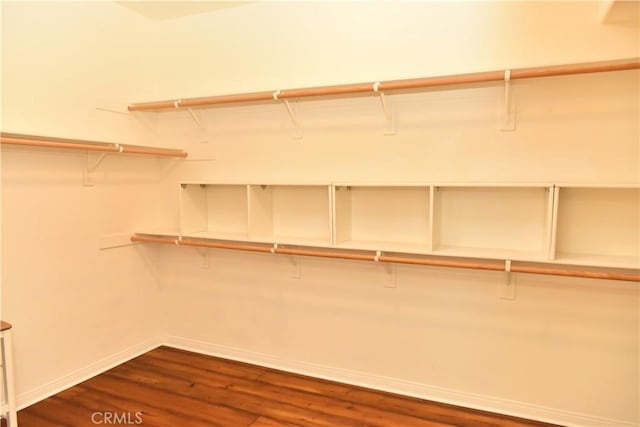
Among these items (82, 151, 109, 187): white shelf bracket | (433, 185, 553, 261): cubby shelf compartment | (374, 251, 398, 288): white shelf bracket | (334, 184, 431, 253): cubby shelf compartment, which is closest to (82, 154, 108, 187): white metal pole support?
(82, 151, 109, 187): white shelf bracket

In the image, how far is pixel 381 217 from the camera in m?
2.63

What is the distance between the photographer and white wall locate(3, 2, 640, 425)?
2.21 metres

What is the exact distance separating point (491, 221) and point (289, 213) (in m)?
1.31

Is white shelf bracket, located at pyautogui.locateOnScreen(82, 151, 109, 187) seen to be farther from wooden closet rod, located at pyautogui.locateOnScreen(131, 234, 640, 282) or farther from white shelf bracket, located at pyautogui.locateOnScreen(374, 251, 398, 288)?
white shelf bracket, located at pyautogui.locateOnScreen(374, 251, 398, 288)

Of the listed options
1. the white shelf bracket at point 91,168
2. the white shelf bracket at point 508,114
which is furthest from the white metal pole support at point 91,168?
the white shelf bracket at point 508,114

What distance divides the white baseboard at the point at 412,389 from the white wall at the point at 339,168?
12 millimetres

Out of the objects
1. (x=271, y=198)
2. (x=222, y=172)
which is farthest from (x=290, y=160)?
(x=222, y=172)

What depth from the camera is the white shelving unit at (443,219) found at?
2.13 metres

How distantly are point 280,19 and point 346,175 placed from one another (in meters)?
1.17

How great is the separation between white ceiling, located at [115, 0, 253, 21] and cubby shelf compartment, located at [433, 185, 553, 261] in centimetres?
199

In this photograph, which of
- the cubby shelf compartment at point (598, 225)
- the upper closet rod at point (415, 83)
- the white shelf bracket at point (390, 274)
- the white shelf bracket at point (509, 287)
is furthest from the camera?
the white shelf bracket at point (390, 274)

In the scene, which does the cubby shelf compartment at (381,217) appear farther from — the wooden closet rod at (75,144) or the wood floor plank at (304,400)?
the wooden closet rod at (75,144)

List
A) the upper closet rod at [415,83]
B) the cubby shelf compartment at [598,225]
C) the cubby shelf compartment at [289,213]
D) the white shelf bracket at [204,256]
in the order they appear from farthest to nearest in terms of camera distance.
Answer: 1. the white shelf bracket at [204,256]
2. the cubby shelf compartment at [289,213]
3. the cubby shelf compartment at [598,225]
4. the upper closet rod at [415,83]

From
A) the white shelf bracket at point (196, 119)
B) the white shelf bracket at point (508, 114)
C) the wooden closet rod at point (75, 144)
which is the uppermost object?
the white shelf bracket at point (196, 119)
